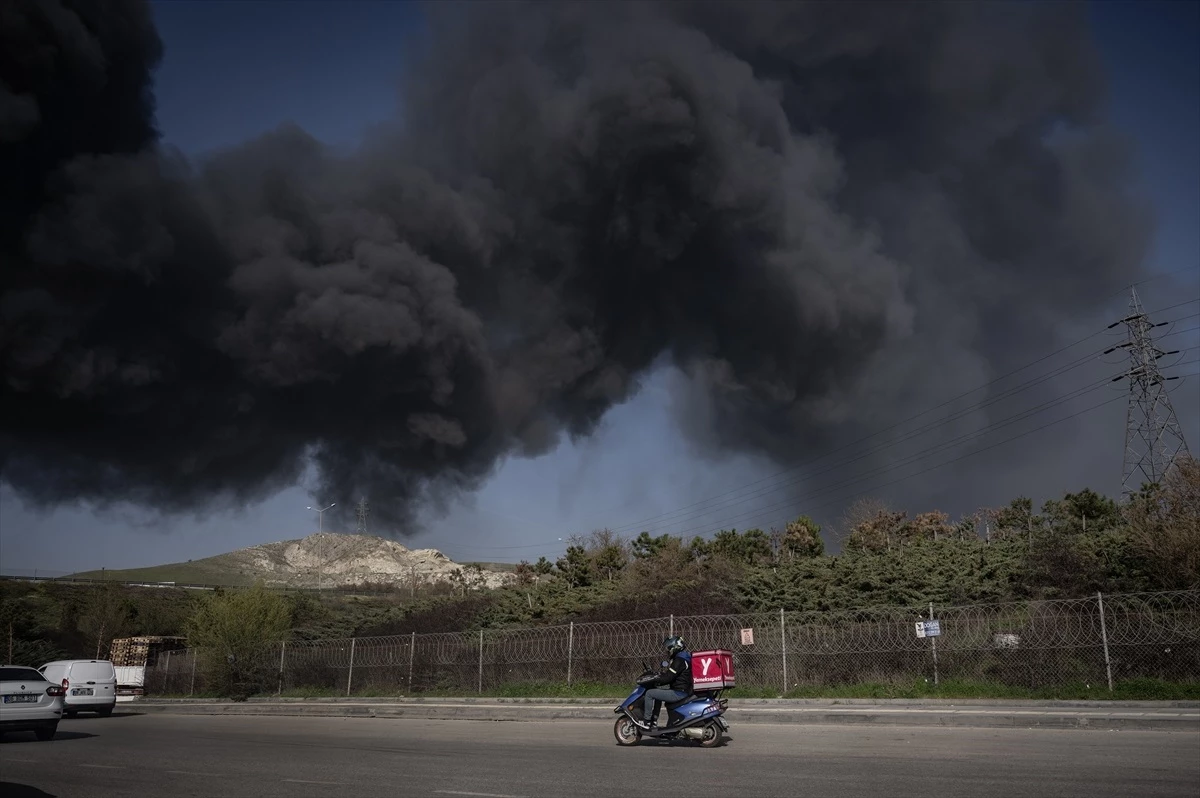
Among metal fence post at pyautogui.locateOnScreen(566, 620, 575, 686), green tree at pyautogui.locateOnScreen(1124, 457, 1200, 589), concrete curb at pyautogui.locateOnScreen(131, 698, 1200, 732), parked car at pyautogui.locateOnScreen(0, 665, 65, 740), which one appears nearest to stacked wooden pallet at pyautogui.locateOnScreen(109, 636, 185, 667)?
concrete curb at pyautogui.locateOnScreen(131, 698, 1200, 732)

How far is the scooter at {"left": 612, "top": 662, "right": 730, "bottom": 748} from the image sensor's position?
1312cm

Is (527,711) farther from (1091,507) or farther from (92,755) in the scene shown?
(1091,507)

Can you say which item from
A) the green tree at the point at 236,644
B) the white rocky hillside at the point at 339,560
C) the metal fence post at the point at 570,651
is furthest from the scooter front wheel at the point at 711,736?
the white rocky hillside at the point at 339,560

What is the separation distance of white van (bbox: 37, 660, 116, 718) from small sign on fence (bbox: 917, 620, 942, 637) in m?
22.6

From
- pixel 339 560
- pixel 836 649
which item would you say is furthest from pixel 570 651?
pixel 339 560

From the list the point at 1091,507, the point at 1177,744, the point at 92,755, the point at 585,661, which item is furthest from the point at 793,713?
the point at 1091,507

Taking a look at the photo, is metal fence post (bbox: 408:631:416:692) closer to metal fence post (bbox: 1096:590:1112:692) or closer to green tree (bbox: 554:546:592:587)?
green tree (bbox: 554:546:592:587)

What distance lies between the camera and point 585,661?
2500 cm

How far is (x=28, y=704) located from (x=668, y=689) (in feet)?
42.4

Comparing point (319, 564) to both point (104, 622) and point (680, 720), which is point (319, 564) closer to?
point (104, 622)

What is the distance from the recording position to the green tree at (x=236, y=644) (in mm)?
33500

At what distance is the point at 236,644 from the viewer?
33812 millimetres

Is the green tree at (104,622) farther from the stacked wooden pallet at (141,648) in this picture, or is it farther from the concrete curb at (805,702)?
the concrete curb at (805,702)

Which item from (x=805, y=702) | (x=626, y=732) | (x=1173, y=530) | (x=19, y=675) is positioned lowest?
(x=805, y=702)
